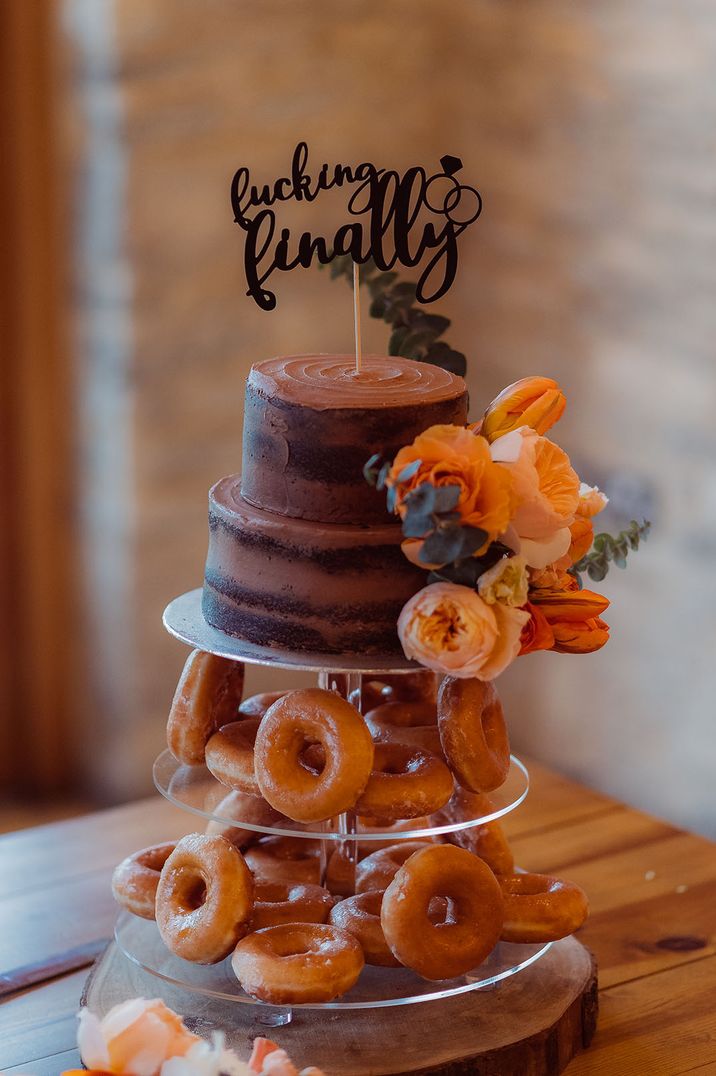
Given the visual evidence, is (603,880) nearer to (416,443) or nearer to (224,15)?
(416,443)

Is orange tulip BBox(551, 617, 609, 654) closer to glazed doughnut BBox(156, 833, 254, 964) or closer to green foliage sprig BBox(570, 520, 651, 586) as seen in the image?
green foliage sprig BBox(570, 520, 651, 586)

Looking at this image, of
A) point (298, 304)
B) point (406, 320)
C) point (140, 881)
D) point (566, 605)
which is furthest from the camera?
point (298, 304)

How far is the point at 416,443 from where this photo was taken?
1.02 metres

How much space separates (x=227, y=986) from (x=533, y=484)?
520 millimetres

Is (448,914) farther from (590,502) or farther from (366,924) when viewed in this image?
(590,502)

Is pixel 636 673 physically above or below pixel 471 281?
below

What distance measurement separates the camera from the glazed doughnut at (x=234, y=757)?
1148 mm

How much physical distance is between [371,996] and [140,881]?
0.80ft

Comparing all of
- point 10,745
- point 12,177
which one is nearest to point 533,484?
point 12,177

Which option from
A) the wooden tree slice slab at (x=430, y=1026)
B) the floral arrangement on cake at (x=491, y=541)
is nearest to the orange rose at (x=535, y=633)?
the floral arrangement on cake at (x=491, y=541)

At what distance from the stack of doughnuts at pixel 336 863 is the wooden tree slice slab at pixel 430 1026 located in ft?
0.17

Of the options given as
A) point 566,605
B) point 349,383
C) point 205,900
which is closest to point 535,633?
point 566,605

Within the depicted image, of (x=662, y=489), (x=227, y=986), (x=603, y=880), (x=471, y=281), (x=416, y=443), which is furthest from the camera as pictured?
(x=471, y=281)

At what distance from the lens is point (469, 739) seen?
113 cm
